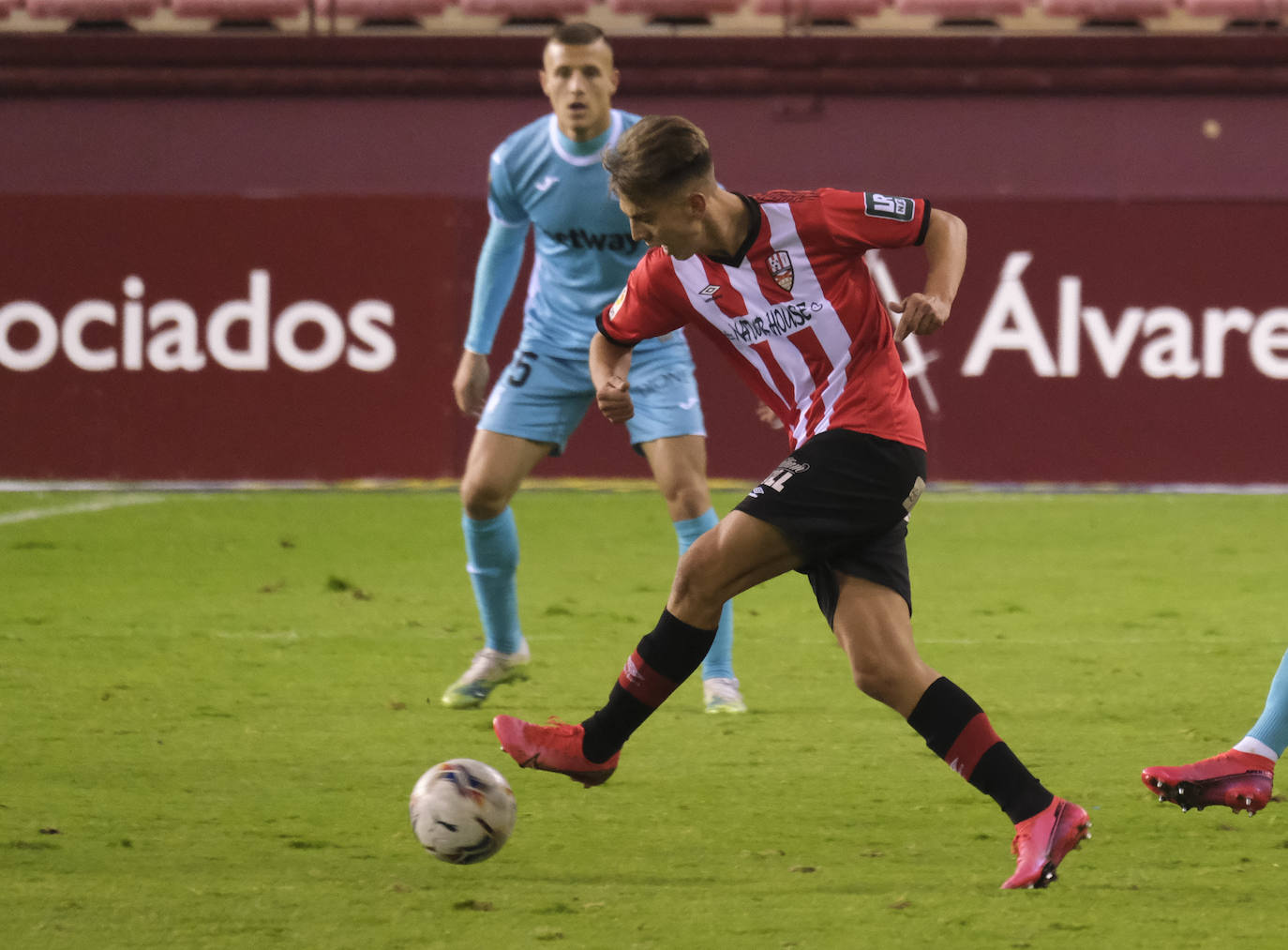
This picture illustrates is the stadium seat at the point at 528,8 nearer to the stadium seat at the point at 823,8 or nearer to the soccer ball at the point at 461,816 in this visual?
the stadium seat at the point at 823,8

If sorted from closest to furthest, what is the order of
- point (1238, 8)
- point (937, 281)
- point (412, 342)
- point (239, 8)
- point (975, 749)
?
point (975, 749) < point (937, 281) < point (412, 342) < point (1238, 8) < point (239, 8)

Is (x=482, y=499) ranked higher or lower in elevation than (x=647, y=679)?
lower

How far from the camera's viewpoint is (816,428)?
3.83 meters

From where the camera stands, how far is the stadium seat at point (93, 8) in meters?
14.9

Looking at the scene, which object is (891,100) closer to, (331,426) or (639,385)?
(331,426)

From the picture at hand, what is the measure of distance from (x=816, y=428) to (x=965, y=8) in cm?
1173

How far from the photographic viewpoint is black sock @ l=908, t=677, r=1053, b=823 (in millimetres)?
3602

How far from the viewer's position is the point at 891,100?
45.3 ft

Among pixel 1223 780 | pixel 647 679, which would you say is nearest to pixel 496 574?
pixel 647 679

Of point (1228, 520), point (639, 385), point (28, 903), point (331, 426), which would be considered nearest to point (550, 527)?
point (331, 426)

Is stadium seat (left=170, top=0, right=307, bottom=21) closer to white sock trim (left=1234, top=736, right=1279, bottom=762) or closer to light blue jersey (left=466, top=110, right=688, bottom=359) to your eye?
light blue jersey (left=466, top=110, right=688, bottom=359)

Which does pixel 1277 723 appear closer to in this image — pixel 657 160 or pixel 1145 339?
pixel 657 160

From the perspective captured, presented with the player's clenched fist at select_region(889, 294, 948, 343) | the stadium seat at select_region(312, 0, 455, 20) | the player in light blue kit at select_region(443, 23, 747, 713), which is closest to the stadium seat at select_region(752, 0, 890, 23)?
the stadium seat at select_region(312, 0, 455, 20)

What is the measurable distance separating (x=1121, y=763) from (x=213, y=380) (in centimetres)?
813
